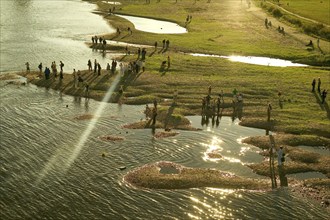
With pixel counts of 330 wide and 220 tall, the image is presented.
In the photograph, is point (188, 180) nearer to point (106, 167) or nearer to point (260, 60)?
point (106, 167)

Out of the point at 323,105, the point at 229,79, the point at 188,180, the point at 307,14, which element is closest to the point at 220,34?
the point at 307,14

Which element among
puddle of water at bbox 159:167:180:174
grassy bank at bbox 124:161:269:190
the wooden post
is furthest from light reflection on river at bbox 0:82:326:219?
puddle of water at bbox 159:167:180:174

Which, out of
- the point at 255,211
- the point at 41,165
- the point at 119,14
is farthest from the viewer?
the point at 119,14

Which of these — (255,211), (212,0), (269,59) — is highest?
(212,0)

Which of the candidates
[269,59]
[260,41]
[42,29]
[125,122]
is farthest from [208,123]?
[42,29]

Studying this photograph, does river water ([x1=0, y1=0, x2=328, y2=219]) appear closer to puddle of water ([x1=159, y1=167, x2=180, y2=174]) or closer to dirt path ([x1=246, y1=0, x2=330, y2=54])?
puddle of water ([x1=159, y1=167, x2=180, y2=174])

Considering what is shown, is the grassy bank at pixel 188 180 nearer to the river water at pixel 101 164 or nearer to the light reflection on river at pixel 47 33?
the river water at pixel 101 164

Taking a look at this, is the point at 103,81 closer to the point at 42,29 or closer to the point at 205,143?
the point at 205,143
